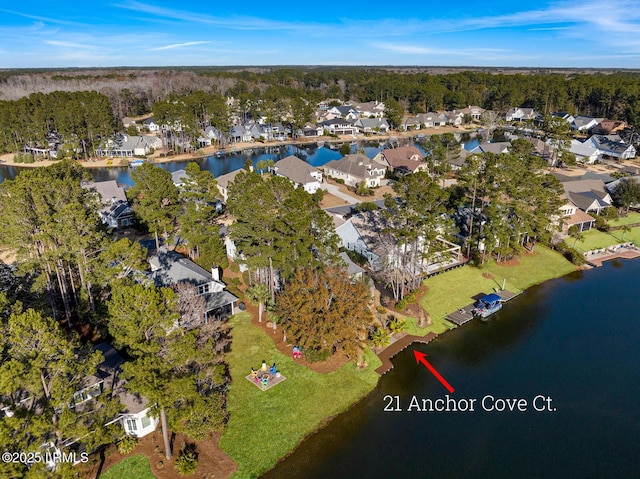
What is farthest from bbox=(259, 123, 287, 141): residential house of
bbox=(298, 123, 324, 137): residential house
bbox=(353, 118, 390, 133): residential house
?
bbox=(353, 118, 390, 133): residential house

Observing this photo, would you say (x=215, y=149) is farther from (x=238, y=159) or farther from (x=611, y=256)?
(x=611, y=256)

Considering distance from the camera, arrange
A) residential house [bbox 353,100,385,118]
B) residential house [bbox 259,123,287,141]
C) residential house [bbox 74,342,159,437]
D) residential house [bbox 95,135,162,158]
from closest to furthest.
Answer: residential house [bbox 74,342,159,437], residential house [bbox 95,135,162,158], residential house [bbox 259,123,287,141], residential house [bbox 353,100,385,118]

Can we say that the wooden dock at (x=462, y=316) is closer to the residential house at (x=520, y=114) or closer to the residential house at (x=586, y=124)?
the residential house at (x=586, y=124)

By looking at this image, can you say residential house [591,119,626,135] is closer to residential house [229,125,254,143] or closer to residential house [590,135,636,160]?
residential house [590,135,636,160]

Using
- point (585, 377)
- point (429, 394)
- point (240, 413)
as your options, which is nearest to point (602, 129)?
point (585, 377)

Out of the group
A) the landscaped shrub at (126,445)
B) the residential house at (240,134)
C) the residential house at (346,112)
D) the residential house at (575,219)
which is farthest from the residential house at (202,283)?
the residential house at (346,112)

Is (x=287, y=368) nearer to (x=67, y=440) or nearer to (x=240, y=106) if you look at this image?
(x=67, y=440)

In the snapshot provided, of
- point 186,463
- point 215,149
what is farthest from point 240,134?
point 186,463
